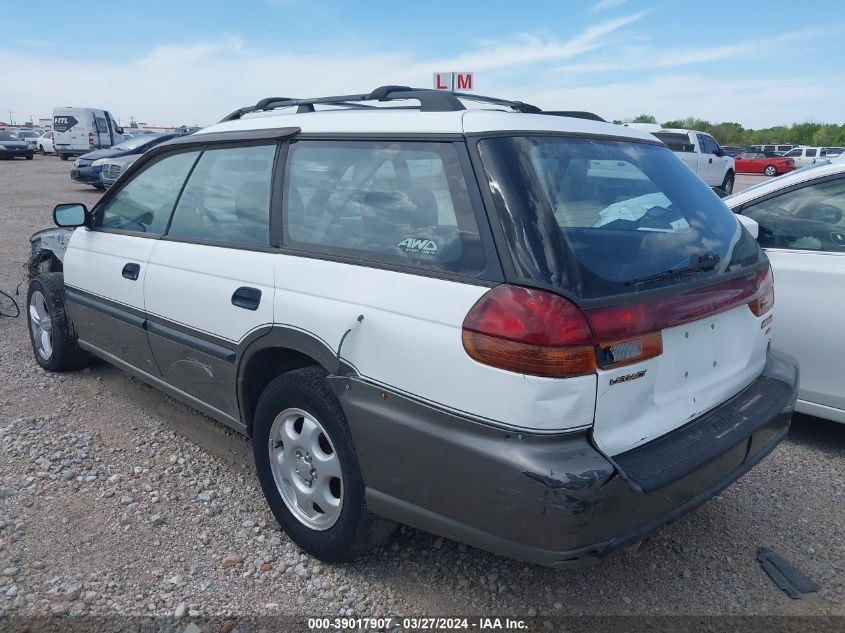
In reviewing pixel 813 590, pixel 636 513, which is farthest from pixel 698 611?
pixel 636 513

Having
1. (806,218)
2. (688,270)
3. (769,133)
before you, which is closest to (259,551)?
(688,270)

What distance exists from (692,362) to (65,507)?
283cm

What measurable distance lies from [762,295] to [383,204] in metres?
1.58

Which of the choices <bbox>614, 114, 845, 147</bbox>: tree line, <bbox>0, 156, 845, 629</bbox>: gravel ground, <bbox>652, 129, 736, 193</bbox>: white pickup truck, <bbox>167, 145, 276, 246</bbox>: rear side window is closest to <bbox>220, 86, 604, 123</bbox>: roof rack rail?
<bbox>167, 145, 276, 246</bbox>: rear side window

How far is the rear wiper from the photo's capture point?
7.30 feet

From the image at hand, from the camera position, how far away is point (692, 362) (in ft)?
7.75

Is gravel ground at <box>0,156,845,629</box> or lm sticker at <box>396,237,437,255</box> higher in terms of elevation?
lm sticker at <box>396,237,437,255</box>

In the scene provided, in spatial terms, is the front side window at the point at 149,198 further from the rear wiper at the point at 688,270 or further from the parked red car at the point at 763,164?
the parked red car at the point at 763,164

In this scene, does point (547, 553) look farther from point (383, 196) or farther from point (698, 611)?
point (383, 196)

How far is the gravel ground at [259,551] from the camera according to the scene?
2.56 metres

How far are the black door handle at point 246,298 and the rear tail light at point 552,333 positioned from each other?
3.58 feet

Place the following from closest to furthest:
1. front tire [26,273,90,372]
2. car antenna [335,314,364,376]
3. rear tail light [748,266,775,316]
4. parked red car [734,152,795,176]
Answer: car antenna [335,314,364,376], rear tail light [748,266,775,316], front tire [26,273,90,372], parked red car [734,152,795,176]

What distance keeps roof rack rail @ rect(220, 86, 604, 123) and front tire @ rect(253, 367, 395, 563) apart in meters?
1.12

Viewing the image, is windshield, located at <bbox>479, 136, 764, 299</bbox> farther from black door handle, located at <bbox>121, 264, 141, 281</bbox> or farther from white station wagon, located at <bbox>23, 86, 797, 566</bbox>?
black door handle, located at <bbox>121, 264, 141, 281</bbox>
